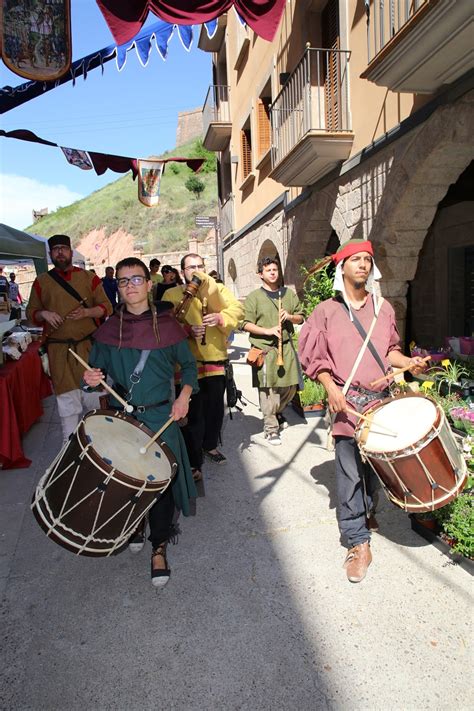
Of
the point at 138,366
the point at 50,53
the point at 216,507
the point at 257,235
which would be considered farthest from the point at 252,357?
the point at 257,235

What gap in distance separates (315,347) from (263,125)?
1012 centimetres

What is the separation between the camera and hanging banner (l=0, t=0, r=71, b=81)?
4172mm

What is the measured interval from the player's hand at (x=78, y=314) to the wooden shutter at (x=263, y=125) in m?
8.46

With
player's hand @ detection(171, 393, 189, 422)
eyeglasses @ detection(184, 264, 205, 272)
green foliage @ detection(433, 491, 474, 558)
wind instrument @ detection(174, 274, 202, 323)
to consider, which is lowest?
green foliage @ detection(433, 491, 474, 558)

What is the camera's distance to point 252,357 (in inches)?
185

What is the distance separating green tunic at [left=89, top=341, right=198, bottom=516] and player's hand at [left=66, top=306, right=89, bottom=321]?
151 centimetres

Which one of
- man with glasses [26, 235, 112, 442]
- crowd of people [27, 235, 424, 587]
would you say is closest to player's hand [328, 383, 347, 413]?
crowd of people [27, 235, 424, 587]

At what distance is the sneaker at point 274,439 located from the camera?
4.89m

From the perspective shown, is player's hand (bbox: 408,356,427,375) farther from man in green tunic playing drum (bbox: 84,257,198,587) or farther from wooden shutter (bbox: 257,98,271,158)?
wooden shutter (bbox: 257,98,271,158)

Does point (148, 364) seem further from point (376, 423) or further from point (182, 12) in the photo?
point (182, 12)

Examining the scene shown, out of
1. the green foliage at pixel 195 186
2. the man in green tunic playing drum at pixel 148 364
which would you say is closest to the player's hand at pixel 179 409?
the man in green tunic playing drum at pixel 148 364

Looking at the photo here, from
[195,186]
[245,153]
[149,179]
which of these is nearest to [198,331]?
[149,179]

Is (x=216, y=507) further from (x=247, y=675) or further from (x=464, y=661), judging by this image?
(x=464, y=661)

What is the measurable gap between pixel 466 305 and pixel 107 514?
8036mm
